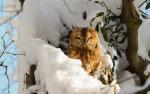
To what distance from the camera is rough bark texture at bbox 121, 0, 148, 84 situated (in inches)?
66.0

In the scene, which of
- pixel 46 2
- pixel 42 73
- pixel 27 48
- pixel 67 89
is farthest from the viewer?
pixel 46 2

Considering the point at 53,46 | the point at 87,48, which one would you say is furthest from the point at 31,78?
the point at 87,48

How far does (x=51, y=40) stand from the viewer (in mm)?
1788

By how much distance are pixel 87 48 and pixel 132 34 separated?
0.63 feet

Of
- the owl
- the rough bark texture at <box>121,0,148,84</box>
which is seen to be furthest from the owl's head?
the rough bark texture at <box>121,0,148,84</box>

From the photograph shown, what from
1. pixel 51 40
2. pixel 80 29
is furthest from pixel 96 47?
pixel 51 40

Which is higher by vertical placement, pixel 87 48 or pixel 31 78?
pixel 87 48

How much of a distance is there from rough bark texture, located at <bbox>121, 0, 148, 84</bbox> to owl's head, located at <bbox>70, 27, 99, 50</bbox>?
5.4 inches

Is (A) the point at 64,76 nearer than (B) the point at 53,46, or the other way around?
(A) the point at 64,76

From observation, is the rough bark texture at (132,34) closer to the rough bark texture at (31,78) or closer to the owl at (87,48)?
the owl at (87,48)

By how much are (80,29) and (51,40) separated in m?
0.15

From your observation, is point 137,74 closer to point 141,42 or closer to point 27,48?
point 141,42

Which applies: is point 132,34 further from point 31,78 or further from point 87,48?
point 31,78

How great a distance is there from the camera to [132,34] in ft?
5.63
